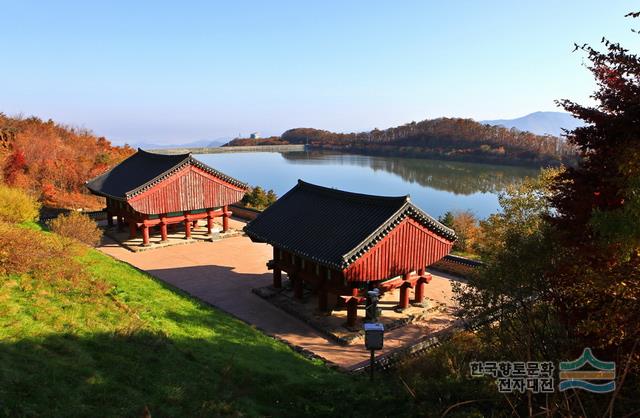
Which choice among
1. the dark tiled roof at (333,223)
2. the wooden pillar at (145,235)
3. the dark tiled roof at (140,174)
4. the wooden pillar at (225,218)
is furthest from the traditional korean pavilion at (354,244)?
the wooden pillar at (225,218)

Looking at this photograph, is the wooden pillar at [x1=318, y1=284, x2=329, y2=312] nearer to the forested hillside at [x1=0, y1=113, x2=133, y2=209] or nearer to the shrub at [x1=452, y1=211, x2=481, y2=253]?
the shrub at [x1=452, y1=211, x2=481, y2=253]

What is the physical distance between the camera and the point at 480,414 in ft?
23.6

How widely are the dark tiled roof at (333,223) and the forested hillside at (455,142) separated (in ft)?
211

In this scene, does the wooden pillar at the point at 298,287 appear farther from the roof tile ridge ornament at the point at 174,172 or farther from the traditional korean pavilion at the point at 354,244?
the roof tile ridge ornament at the point at 174,172

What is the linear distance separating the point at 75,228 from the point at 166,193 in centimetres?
565

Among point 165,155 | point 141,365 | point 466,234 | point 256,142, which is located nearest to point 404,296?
point 141,365

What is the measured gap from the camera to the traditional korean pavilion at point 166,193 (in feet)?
81.4

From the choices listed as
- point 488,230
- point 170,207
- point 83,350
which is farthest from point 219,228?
point 83,350

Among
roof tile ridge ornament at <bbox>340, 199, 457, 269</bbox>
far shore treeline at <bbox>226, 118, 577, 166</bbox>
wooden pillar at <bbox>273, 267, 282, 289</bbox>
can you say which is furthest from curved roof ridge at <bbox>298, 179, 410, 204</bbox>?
far shore treeline at <bbox>226, 118, 577, 166</bbox>

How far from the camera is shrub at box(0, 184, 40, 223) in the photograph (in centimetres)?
2147

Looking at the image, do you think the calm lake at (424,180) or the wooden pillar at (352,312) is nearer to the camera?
the wooden pillar at (352,312)

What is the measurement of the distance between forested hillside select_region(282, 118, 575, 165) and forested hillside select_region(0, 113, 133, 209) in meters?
67.1

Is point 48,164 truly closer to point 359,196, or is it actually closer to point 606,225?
point 359,196

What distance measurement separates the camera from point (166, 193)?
25219 millimetres
